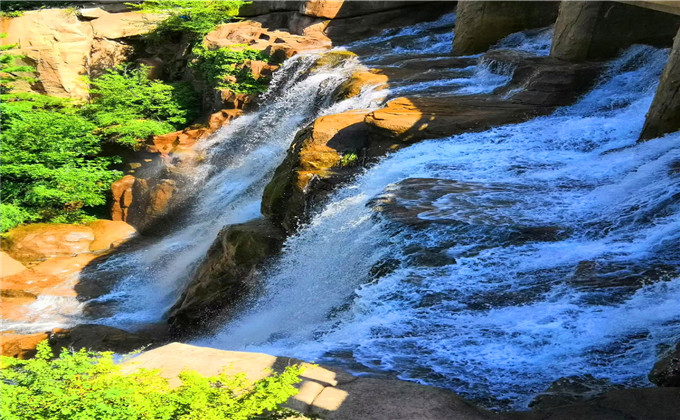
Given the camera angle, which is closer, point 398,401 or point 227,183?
point 398,401

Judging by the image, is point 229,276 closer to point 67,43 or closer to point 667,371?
point 667,371

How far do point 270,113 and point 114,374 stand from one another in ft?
34.9

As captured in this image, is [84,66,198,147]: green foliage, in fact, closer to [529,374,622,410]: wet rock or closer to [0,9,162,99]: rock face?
[0,9,162,99]: rock face

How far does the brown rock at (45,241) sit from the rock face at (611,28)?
932 cm

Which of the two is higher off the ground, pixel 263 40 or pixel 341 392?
pixel 263 40

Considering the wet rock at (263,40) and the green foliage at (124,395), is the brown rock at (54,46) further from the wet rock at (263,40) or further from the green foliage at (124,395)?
the green foliage at (124,395)

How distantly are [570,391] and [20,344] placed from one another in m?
7.52

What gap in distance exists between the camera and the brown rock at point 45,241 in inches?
472

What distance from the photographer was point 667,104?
327 inches

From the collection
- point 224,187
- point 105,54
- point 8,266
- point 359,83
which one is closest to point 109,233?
point 8,266

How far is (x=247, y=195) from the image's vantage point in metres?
11.9

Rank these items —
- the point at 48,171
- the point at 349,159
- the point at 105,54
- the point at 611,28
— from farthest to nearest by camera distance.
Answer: the point at 105,54 → the point at 48,171 → the point at 611,28 → the point at 349,159

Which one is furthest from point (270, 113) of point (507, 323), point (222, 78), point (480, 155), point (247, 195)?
point (507, 323)

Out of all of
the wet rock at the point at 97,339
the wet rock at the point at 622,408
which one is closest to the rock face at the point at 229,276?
the wet rock at the point at 97,339
